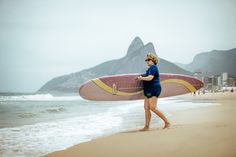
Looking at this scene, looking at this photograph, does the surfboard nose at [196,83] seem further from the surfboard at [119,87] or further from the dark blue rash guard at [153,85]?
the dark blue rash guard at [153,85]

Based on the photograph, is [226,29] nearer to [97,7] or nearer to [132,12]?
[132,12]

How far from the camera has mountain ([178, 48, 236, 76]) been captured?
301 centimetres

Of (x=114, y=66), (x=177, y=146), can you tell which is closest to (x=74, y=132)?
(x=177, y=146)

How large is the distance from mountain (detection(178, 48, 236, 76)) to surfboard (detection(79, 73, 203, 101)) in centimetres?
60

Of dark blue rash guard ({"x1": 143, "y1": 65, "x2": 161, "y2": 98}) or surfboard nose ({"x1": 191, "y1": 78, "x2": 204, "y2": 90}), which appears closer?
dark blue rash guard ({"x1": 143, "y1": 65, "x2": 161, "y2": 98})

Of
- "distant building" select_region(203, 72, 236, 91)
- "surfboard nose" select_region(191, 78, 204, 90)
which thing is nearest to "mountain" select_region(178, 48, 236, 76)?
"distant building" select_region(203, 72, 236, 91)

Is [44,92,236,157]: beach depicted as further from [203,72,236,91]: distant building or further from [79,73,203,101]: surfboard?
[203,72,236,91]: distant building

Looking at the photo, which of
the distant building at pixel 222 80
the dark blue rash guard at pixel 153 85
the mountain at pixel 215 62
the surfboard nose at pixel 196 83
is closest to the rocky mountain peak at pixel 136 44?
the mountain at pixel 215 62

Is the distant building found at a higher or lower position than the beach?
higher

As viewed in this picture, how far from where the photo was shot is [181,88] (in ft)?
9.62

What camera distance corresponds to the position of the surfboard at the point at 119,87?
2.62 meters

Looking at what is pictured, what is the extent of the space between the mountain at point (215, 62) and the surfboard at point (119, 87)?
596 millimetres

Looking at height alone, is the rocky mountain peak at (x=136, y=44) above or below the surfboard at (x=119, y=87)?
above

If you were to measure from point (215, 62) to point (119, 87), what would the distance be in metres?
1.69
